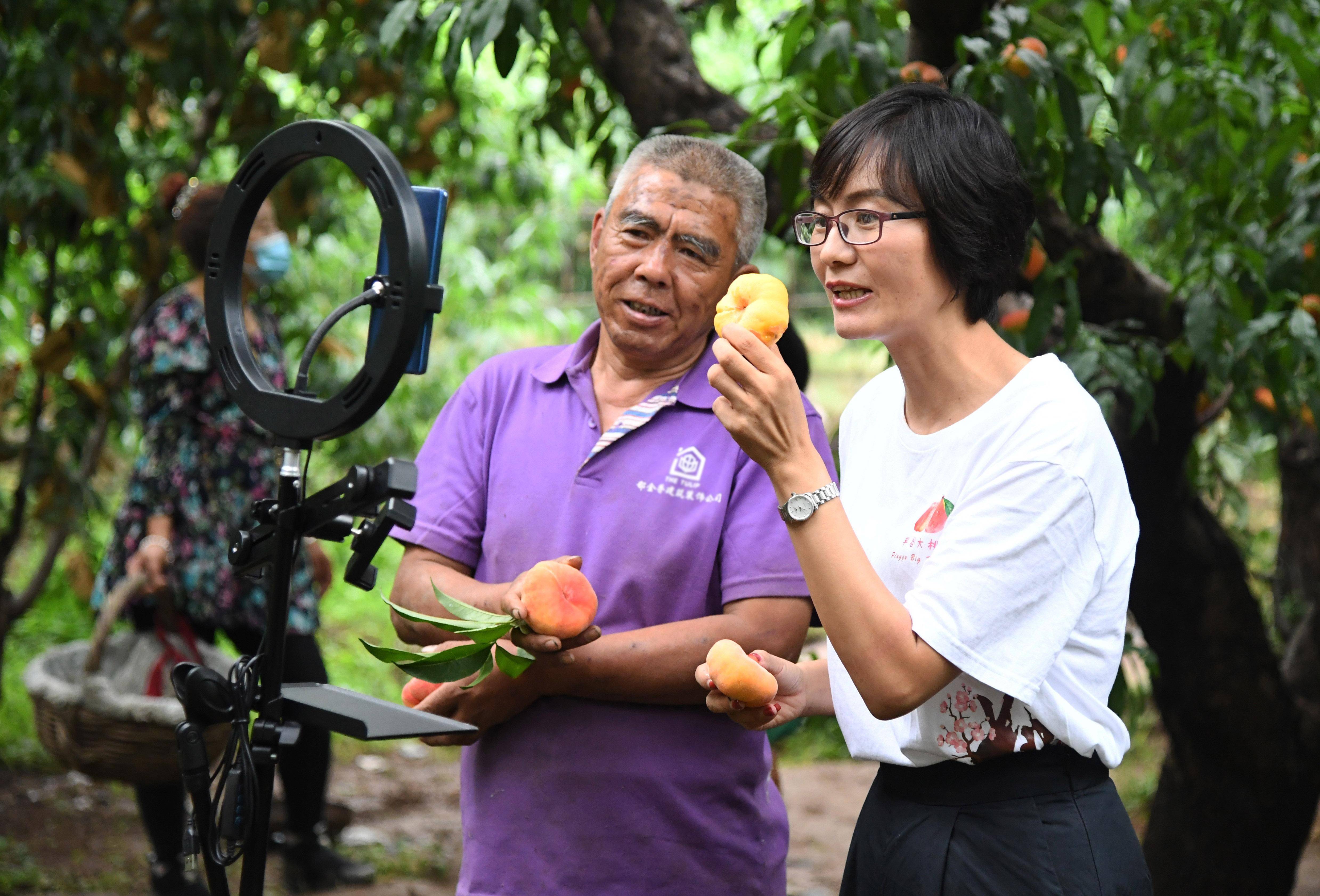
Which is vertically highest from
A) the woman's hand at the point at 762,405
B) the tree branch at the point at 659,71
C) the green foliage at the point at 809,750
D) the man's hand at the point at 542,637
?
the tree branch at the point at 659,71

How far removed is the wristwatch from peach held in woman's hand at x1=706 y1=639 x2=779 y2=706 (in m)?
0.23

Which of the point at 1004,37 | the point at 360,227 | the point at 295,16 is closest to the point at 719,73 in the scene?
the point at 360,227

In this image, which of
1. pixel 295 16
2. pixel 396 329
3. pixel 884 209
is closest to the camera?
pixel 396 329

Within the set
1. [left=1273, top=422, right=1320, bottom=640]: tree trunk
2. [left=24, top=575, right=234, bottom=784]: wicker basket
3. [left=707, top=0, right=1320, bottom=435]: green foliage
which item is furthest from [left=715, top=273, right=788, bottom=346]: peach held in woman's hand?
[left=1273, top=422, right=1320, bottom=640]: tree trunk

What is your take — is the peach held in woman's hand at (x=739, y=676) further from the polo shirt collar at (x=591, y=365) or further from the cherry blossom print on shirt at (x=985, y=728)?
the polo shirt collar at (x=591, y=365)

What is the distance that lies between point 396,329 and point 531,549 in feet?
2.27

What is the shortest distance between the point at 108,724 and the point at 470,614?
1.80 m

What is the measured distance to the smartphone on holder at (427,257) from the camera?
1211 millimetres

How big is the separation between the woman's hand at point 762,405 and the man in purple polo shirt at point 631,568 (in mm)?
383

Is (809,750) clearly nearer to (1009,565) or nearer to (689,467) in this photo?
(689,467)

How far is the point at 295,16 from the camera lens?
423 centimetres

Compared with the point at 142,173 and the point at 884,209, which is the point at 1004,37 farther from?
the point at 142,173

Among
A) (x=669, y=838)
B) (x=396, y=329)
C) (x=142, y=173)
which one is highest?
(x=142, y=173)

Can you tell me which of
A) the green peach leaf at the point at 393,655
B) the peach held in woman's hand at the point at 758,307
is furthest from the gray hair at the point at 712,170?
the green peach leaf at the point at 393,655
